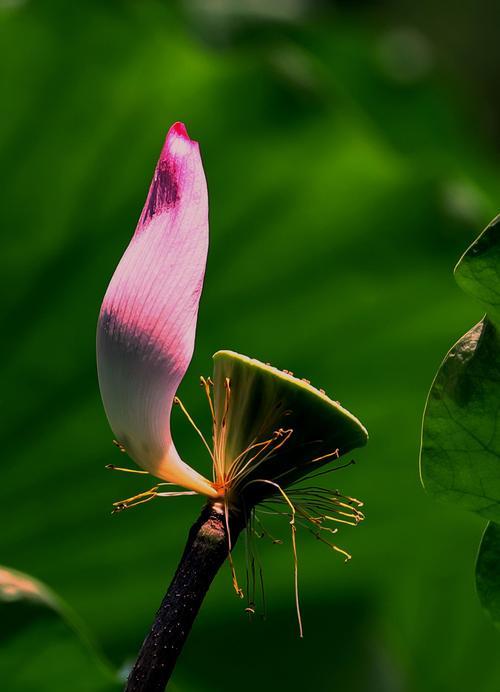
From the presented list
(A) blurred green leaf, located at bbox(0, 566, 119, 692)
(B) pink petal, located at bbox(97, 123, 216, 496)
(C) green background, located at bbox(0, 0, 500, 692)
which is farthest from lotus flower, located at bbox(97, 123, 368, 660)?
(C) green background, located at bbox(0, 0, 500, 692)

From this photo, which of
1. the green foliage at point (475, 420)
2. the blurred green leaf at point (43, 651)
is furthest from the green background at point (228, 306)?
the green foliage at point (475, 420)

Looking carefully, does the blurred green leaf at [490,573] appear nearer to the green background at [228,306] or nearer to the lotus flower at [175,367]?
the lotus flower at [175,367]

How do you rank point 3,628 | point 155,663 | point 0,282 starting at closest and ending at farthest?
point 155,663 < point 3,628 < point 0,282

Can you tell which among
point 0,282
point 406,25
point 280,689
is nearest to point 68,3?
point 0,282

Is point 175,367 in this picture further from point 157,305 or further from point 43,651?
point 43,651

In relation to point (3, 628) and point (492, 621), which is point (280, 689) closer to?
point (3, 628)

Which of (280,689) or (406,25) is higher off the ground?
(406,25)

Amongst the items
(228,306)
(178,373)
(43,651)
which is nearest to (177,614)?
(178,373)
